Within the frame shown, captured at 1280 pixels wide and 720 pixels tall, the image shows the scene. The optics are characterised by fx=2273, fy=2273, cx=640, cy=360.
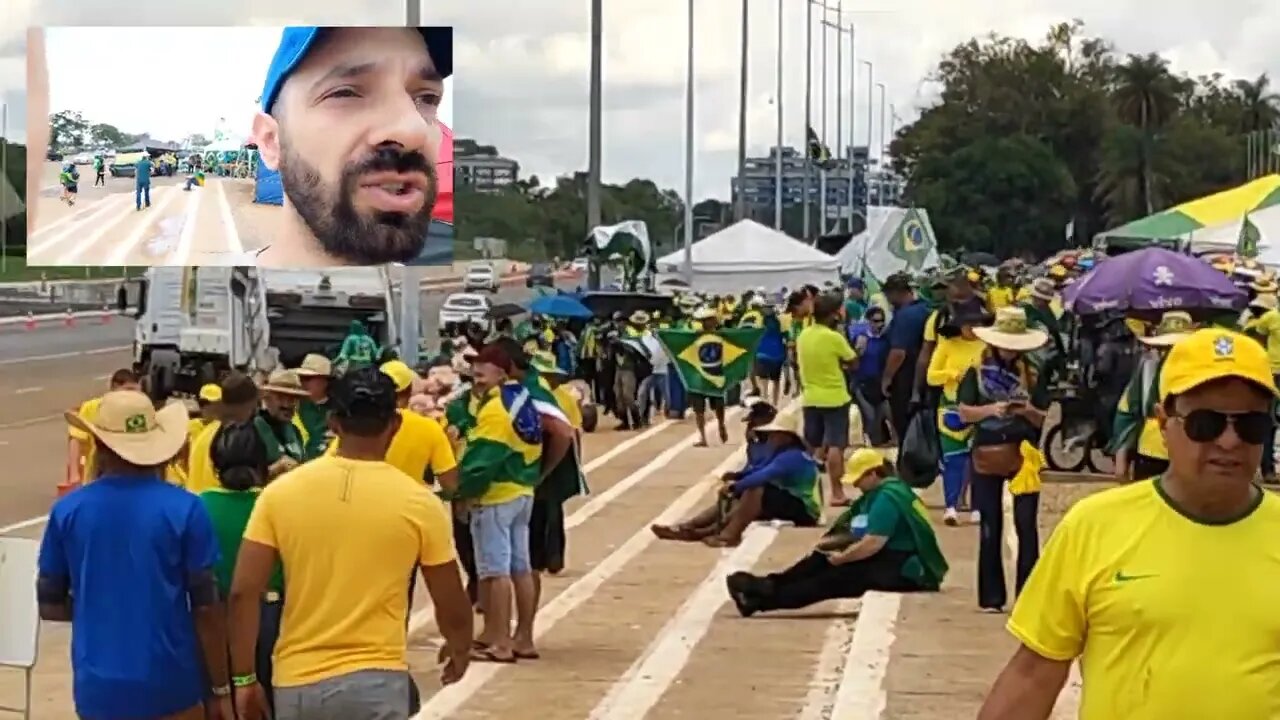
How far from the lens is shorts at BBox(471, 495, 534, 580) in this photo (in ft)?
35.7

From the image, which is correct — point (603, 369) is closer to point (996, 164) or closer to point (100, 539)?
point (100, 539)

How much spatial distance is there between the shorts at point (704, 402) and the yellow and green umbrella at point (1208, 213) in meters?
6.63

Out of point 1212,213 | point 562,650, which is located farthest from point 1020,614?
point 1212,213

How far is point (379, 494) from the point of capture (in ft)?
20.0

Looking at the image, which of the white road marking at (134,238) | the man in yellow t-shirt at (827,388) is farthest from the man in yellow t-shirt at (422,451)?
the white road marking at (134,238)

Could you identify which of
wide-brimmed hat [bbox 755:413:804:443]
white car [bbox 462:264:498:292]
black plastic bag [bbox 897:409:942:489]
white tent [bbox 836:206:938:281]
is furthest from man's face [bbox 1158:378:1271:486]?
white car [bbox 462:264:498:292]

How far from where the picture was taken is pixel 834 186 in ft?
428

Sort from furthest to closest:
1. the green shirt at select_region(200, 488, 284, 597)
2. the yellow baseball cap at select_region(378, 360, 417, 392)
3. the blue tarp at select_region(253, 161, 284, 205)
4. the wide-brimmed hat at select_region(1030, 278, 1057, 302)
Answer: the blue tarp at select_region(253, 161, 284, 205) → the wide-brimmed hat at select_region(1030, 278, 1057, 302) → the yellow baseball cap at select_region(378, 360, 417, 392) → the green shirt at select_region(200, 488, 284, 597)

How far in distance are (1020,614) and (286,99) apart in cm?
2275

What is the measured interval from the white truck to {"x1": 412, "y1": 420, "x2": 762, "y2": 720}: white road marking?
36.7ft

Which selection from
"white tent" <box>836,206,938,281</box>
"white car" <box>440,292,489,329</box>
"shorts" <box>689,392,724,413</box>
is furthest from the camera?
"white car" <box>440,292,489,329</box>

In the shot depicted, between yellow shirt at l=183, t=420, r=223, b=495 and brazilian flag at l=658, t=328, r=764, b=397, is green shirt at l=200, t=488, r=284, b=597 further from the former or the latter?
brazilian flag at l=658, t=328, r=764, b=397

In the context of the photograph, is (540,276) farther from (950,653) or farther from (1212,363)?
(1212,363)

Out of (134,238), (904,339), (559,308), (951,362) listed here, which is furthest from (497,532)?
(559,308)
